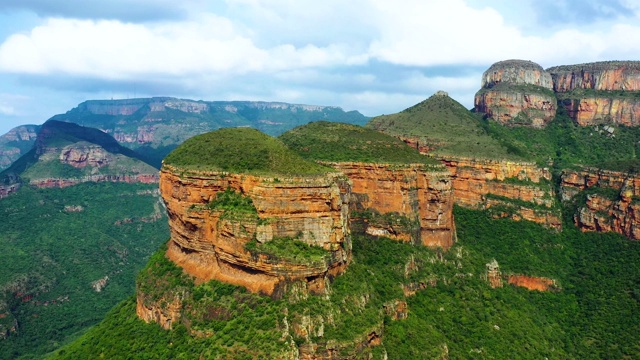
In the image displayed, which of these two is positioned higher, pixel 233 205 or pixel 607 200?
pixel 233 205

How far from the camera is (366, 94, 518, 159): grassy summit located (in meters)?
85.6

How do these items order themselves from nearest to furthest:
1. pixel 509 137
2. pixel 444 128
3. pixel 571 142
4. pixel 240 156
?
pixel 240 156 → pixel 444 128 → pixel 509 137 → pixel 571 142

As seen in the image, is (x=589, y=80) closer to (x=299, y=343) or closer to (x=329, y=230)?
(x=329, y=230)

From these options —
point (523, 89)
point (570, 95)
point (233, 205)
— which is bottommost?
point (233, 205)

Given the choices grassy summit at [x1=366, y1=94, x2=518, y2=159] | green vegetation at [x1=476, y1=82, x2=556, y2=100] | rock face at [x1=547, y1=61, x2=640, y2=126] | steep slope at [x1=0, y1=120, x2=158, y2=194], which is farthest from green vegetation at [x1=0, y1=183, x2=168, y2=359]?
rock face at [x1=547, y1=61, x2=640, y2=126]

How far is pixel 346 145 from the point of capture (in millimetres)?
69125

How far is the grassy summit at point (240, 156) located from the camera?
49.3 m

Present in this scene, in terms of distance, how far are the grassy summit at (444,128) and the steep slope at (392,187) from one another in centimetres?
1738

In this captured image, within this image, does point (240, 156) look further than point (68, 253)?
No

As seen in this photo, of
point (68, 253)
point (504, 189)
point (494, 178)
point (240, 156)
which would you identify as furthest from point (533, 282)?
point (68, 253)

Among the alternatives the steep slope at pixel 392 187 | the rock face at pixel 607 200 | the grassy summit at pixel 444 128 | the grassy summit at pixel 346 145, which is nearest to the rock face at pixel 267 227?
the steep slope at pixel 392 187

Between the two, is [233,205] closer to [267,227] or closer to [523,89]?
[267,227]

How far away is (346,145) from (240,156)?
20.9 meters

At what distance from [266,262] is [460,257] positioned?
33.3 metres
